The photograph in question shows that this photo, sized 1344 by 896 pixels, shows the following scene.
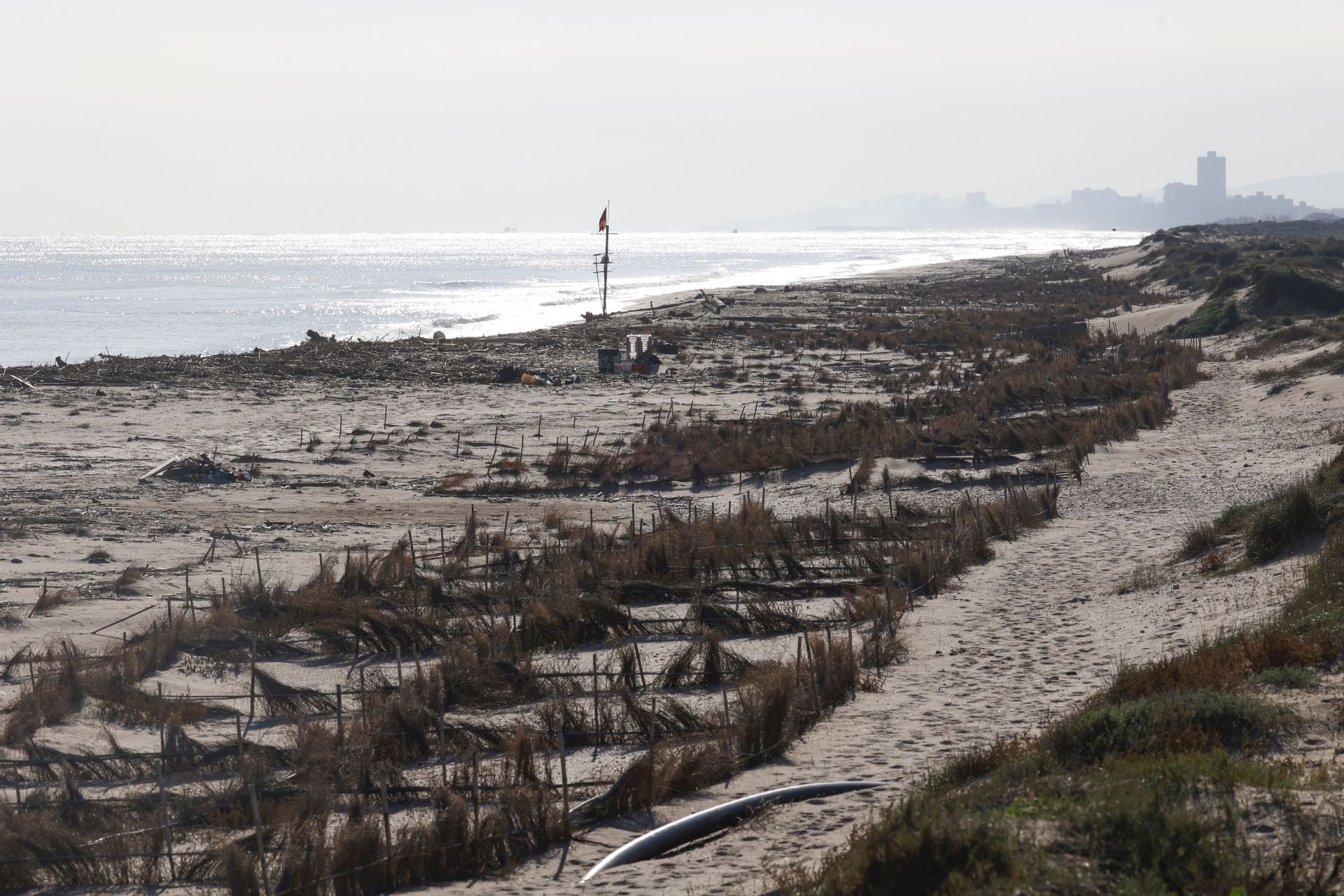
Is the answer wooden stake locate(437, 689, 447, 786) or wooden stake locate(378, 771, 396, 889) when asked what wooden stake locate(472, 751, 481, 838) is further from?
wooden stake locate(378, 771, 396, 889)

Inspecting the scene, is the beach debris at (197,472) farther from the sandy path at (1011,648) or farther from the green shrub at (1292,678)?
the green shrub at (1292,678)

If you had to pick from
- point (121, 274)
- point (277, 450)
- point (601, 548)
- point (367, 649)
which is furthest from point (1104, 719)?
point (121, 274)

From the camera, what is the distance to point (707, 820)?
6.86 m

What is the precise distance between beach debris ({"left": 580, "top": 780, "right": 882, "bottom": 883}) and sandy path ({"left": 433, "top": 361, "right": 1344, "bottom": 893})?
0.11 meters

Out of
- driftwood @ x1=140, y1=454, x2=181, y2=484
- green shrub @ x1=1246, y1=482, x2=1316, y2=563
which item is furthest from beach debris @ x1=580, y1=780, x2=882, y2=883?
driftwood @ x1=140, y1=454, x2=181, y2=484

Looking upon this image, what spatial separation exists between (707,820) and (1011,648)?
4658 millimetres

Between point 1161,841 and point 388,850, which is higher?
point 1161,841

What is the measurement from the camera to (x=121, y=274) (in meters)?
138

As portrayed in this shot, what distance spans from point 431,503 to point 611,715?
31.2 feet

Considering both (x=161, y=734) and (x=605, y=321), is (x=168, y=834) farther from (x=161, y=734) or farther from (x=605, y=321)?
(x=605, y=321)

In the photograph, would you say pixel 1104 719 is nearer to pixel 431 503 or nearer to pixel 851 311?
pixel 431 503

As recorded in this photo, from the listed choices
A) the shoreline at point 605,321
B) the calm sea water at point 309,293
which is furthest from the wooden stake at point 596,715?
the calm sea water at point 309,293

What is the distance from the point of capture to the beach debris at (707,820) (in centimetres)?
653

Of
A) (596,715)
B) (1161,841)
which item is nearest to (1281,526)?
(596,715)
